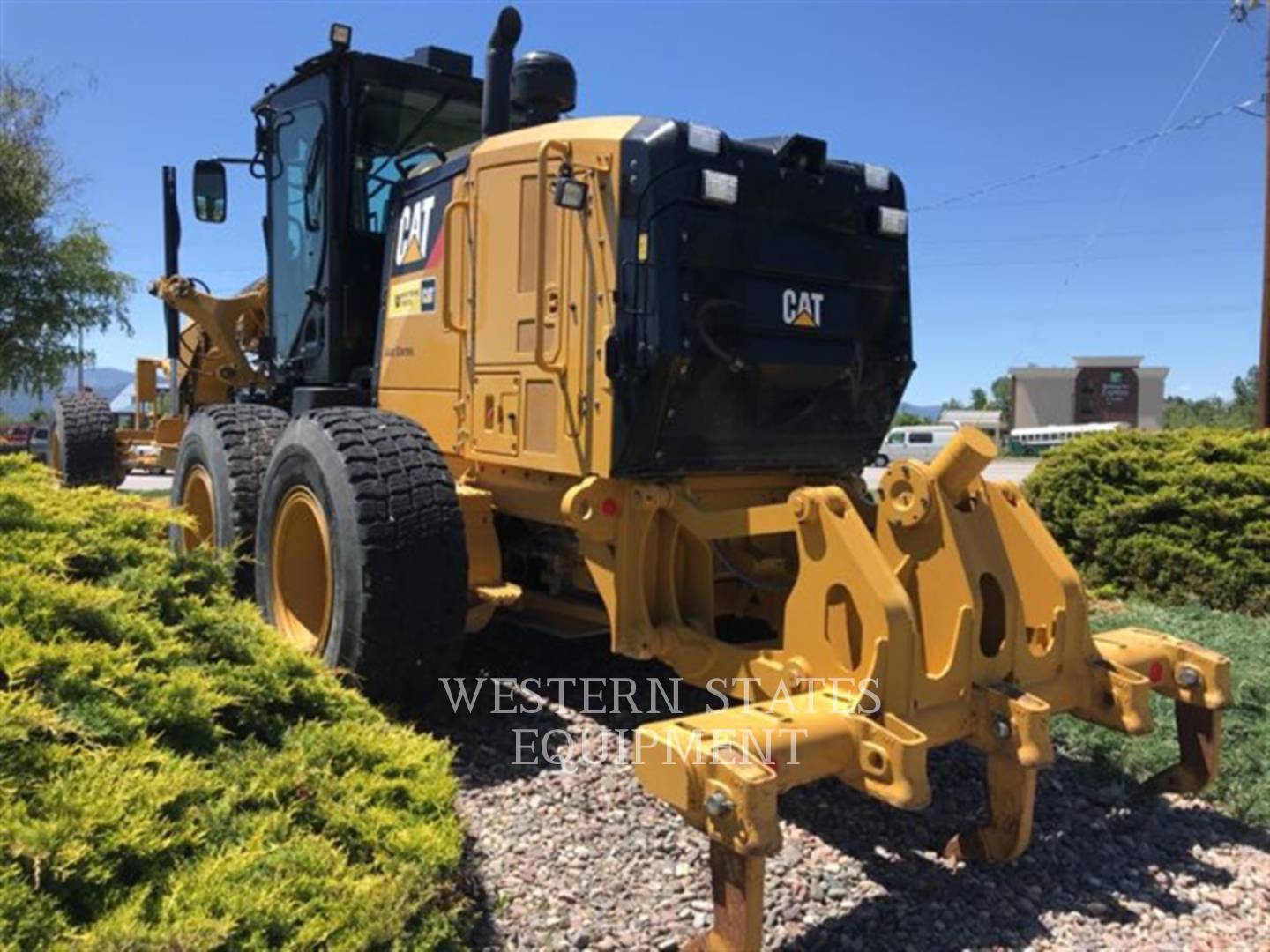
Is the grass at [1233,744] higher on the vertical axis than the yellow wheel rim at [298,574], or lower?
lower

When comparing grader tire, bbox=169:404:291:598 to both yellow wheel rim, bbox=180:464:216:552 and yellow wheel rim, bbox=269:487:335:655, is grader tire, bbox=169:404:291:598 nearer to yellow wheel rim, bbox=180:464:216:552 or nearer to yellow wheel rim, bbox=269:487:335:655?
yellow wheel rim, bbox=180:464:216:552

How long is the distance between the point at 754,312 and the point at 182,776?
259 centimetres

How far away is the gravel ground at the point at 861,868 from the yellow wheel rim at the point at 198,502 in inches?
92.4

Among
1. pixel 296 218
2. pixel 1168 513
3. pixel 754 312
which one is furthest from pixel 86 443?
pixel 1168 513

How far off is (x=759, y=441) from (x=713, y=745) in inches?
67.9

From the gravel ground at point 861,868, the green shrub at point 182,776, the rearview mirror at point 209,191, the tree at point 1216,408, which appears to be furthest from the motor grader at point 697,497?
the tree at point 1216,408

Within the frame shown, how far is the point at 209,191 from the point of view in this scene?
678 cm

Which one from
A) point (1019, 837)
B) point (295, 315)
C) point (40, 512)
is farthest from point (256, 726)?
point (295, 315)

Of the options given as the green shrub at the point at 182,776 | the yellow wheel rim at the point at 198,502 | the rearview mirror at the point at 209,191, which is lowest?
the green shrub at the point at 182,776

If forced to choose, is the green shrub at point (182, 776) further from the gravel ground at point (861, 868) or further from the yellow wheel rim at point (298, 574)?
the yellow wheel rim at point (298, 574)

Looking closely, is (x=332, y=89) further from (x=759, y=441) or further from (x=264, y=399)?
(x=759, y=441)

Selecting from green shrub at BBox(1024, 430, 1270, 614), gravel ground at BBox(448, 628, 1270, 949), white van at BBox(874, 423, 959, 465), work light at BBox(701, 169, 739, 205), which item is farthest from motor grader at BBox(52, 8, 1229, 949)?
white van at BBox(874, 423, 959, 465)

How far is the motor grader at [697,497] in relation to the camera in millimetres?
3264

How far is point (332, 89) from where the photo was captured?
18.5 feet
